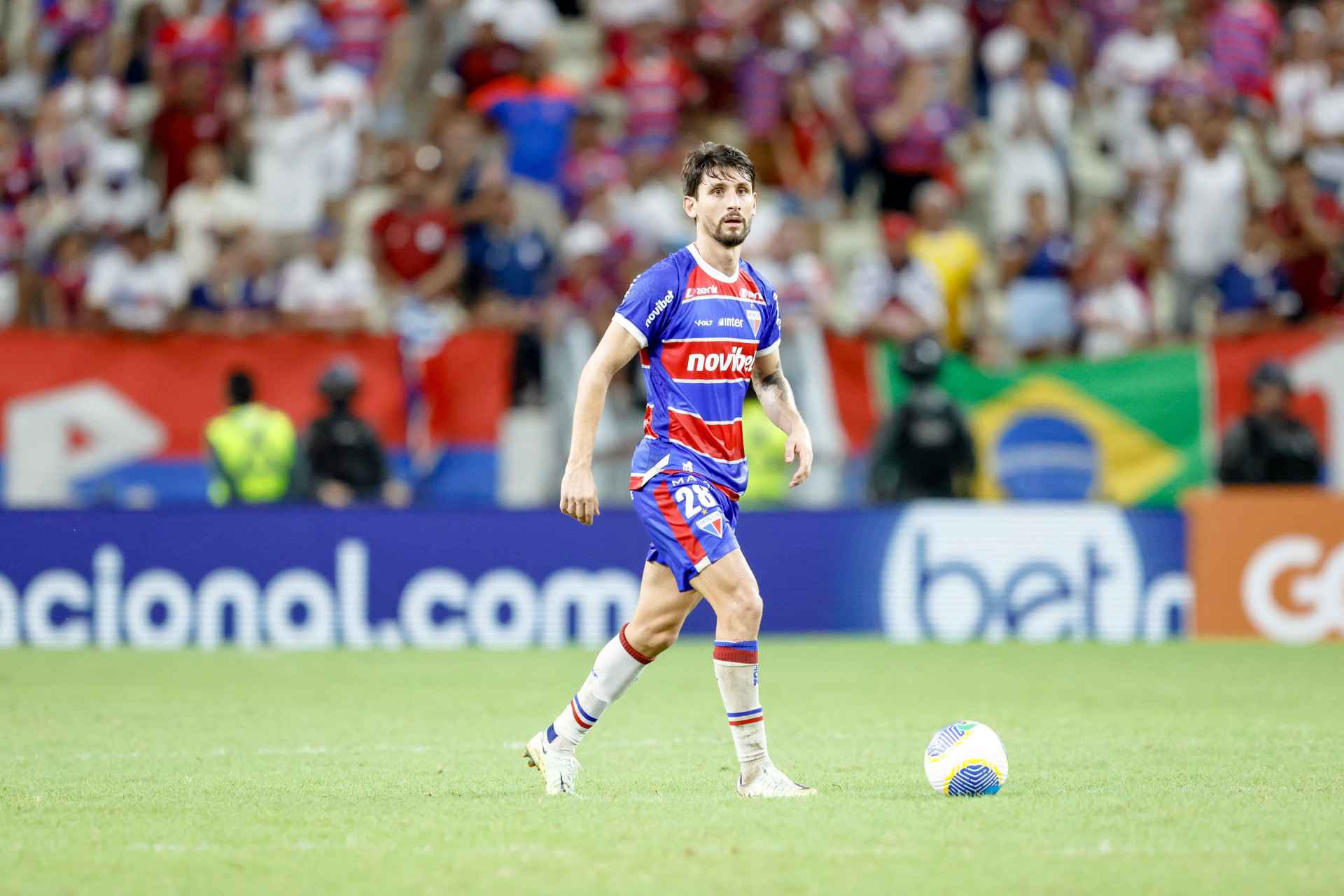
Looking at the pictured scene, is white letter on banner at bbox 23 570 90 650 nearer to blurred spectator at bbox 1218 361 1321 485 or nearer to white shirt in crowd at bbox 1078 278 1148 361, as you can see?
white shirt in crowd at bbox 1078 278 1148 361

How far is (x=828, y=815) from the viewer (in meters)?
6.14

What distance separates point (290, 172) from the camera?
1822 cm

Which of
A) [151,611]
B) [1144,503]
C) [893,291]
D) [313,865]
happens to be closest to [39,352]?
[151,611]

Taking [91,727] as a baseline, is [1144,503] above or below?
above

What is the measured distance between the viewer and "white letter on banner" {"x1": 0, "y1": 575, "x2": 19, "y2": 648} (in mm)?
14062

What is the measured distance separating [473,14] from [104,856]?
1533 centimetres

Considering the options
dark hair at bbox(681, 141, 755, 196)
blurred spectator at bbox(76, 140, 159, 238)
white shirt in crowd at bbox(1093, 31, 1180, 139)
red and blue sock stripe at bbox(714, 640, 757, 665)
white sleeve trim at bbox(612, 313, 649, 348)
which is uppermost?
white shirt in crowd at bbox(1093, 31, 1180, 139)

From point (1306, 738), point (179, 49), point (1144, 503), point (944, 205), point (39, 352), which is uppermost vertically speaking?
point (179, 49)

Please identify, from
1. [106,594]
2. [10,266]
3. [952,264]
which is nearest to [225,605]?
[106,594]

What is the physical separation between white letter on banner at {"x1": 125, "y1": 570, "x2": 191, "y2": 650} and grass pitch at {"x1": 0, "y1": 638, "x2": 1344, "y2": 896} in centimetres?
139

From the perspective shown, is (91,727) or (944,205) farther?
(944,205)

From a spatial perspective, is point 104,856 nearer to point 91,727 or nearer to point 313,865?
point 313,865

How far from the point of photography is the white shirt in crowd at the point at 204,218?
57.7 ft

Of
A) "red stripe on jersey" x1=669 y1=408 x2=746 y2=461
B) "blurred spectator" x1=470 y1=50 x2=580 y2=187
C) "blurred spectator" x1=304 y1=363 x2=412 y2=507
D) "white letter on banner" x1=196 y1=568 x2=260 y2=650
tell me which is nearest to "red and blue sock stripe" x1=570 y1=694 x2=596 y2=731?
"red stripe on jersey" x1=669 y1=408 x2=746 y2=461
